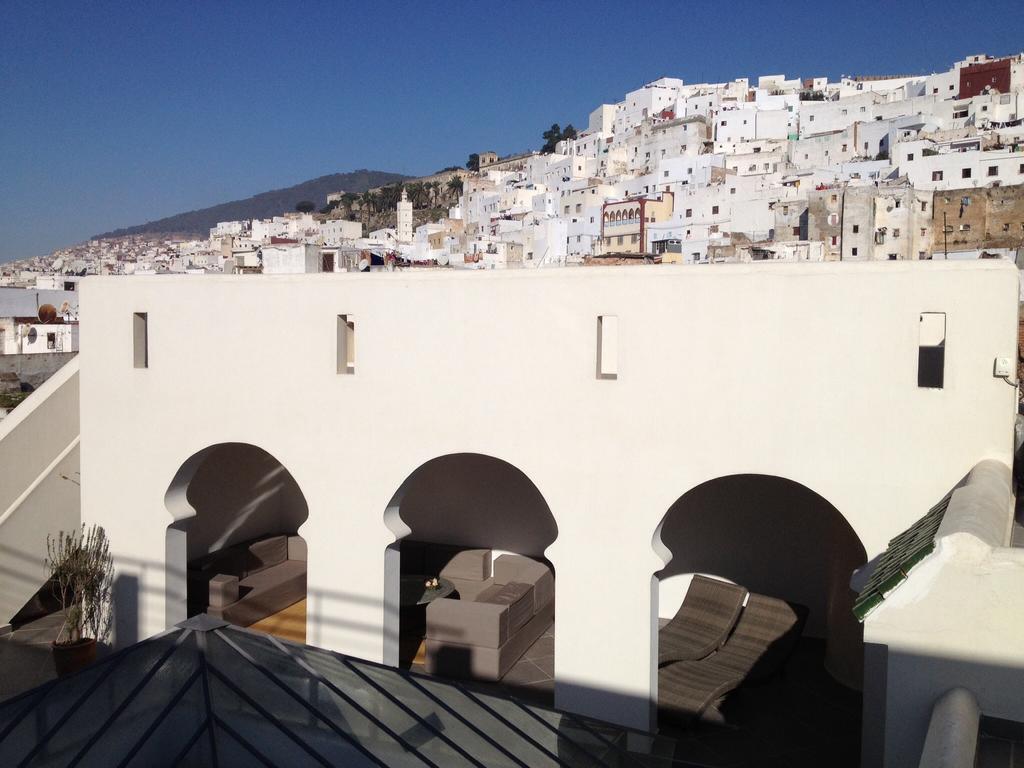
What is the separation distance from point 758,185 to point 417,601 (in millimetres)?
44340

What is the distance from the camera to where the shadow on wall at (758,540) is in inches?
358

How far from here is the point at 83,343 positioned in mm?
8945

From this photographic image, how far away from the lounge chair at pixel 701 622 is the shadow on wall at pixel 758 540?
15.3 inches

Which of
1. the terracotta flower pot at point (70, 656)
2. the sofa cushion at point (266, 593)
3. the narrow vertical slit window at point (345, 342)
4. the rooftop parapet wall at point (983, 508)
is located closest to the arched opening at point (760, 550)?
the rooftop parapet wall at point (983, 508)

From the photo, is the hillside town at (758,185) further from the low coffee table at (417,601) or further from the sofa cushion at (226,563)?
the low coffee table at (417,601)

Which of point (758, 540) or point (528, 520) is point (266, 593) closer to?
point (528, 520)

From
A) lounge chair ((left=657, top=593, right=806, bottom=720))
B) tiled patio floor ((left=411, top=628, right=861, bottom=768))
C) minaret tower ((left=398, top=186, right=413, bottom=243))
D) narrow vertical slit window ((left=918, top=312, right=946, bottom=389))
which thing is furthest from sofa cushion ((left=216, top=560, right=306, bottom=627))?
minaret tower ((left=398, top=186, right=413, bottom=243))

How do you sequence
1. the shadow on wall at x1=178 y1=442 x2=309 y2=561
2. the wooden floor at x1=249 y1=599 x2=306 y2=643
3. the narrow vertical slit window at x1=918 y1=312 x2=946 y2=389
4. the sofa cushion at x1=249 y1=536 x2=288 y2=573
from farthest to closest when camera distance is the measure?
the sofa cushion at x1=249 y1=536 x2=288 y2=573 → the shadow on wall at x1=178 y1=442 x2=309 y2=561 → the wooden floor at x1=249 y1=599 x2=306 y2=643 → the narrow vertical slit window at x1=918 y1=312 x2=946 y2=389

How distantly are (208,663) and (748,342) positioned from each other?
4.31 m

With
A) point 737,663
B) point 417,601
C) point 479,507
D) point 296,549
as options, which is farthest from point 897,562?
point 296,549

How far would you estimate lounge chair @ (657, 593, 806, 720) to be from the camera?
7.00 metres

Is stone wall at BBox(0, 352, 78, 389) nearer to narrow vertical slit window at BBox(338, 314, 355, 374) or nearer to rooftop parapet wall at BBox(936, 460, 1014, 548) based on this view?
narrow vertical slit window at BBox(338, 314, 355, 374)

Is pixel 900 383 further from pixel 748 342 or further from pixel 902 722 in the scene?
pixel 902 722

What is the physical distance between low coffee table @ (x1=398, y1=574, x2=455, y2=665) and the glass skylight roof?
14.3ft
